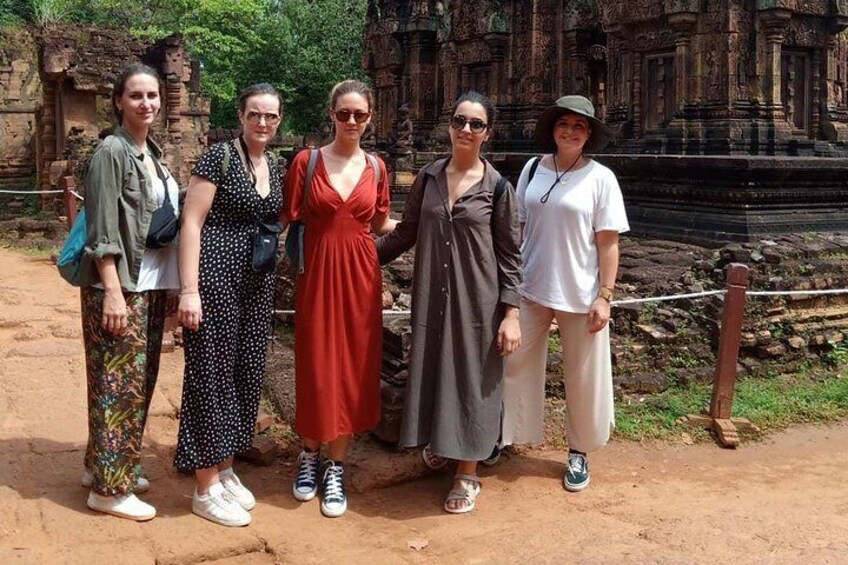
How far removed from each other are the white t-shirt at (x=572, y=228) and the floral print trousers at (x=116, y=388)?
1.72 m

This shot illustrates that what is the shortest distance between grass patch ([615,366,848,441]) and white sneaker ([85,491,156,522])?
2694mm

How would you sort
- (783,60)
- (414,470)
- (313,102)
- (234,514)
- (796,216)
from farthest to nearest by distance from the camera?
→ (313,102) → (783,60) → (796,216) → (414,470) → (234,514)

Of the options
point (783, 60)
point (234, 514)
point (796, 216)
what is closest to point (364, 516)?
point (234, 514)

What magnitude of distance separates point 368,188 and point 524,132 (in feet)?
39.5

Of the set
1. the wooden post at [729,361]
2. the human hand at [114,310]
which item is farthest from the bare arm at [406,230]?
the wooden post at [729,361]

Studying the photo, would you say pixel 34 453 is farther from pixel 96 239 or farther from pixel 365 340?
pixel 365 340

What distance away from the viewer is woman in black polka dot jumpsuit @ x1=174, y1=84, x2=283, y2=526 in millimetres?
3533

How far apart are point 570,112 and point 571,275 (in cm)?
74

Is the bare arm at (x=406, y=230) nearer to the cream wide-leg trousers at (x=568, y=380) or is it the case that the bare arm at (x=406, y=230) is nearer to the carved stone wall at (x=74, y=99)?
the cream wide-leg trousers at (x=568, y=380)

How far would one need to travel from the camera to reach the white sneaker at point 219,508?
3.65 metres

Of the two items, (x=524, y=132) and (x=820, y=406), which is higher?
(x=524, y=132)

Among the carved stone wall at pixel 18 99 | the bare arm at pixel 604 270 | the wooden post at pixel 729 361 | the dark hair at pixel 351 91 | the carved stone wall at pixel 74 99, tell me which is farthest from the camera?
the carved stone wall at pixel 18 99

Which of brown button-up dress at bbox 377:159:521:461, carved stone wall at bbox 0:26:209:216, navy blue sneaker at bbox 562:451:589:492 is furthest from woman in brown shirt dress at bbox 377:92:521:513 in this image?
carved stone wall at bbox 0:26:209:216

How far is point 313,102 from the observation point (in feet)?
109
